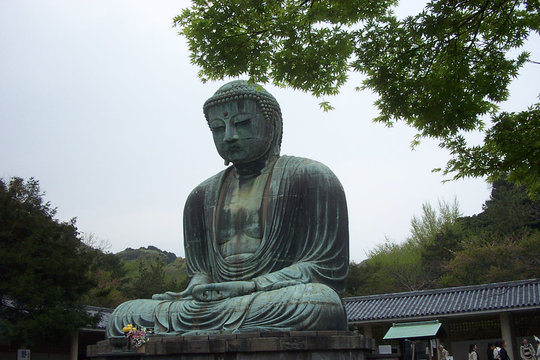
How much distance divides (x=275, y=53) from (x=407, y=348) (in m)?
9.72

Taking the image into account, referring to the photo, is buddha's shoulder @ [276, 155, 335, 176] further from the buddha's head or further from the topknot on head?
the topknot on head

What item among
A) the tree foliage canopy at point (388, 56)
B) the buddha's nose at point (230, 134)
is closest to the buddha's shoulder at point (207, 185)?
the buddha's nose at point (230, 134)

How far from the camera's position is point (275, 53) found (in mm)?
7086

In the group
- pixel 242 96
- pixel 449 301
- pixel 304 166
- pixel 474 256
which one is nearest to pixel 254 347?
pixel 304 166

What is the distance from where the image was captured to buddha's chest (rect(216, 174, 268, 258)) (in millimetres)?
8375

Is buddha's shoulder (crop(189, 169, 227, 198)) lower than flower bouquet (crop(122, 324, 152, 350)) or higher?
higher

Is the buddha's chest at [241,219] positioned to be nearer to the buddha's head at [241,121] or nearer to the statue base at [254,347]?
the buddha's head at [241,121]

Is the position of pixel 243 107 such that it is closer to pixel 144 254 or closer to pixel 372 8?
pixel 372 8

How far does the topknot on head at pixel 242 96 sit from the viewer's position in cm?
887

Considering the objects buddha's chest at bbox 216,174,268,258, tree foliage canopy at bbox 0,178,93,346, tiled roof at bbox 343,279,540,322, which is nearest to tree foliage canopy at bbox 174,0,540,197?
buddha's chest at bbox 216,174,268,258

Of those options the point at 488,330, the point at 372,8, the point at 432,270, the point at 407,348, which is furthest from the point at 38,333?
the point at 432,270

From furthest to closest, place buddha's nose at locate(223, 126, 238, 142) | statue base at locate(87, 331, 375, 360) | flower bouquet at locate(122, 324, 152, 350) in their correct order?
buddha's nose at locate(223, 126, 238, 142) < flower bouquet at locate(122, 324, 152, 350) < statue base at locate(87, 331, 375, 360)

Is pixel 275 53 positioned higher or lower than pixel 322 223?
higher

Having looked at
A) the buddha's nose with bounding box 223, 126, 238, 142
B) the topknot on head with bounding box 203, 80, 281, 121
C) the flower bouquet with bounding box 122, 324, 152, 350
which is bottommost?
the flower bouquet with bounding box 122, 324, 152, 350
